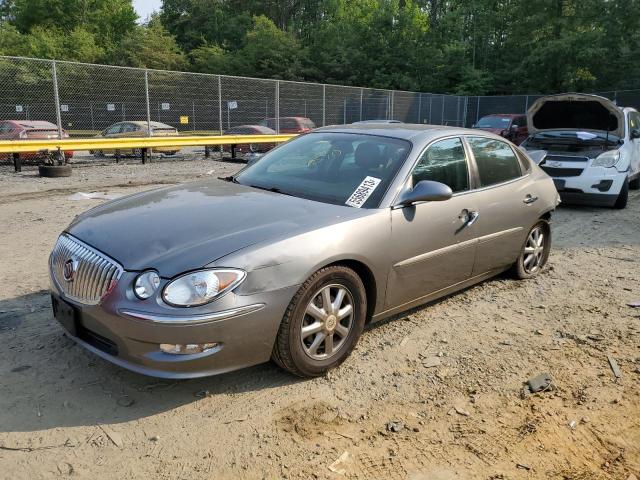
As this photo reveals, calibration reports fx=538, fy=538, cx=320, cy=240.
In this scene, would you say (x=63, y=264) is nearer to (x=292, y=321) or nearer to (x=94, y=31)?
(x=292, y=321)

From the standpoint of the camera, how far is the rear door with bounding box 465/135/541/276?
4512mm

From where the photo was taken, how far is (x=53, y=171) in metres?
12.1

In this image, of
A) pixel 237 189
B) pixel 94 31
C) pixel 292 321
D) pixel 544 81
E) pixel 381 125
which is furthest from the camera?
pixel 94 31

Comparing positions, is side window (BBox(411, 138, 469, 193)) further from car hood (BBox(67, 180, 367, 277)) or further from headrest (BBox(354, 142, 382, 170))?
car hood (BBox(67, 180, 367, 277))

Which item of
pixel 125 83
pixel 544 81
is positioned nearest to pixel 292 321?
pixel 125 83

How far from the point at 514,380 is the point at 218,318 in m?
1.95

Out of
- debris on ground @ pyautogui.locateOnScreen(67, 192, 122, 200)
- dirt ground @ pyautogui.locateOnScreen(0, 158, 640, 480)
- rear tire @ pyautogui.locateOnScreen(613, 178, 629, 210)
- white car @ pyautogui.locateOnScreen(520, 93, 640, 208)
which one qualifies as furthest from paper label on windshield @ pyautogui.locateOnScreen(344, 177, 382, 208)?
rear tire @ pyautogui.locateOnScreen(613, 178, 629, 210)

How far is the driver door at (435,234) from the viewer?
12.2 feet

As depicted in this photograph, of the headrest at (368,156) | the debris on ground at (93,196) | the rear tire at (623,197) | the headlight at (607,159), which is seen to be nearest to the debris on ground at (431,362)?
the headrest at (368,156)

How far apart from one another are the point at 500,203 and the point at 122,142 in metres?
11.9

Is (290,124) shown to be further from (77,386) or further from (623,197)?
(77,386)

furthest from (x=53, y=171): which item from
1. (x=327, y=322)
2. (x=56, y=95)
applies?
(x=327, y=322)

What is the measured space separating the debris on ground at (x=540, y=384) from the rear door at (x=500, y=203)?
48.0 inches

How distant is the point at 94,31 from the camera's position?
183 ft
